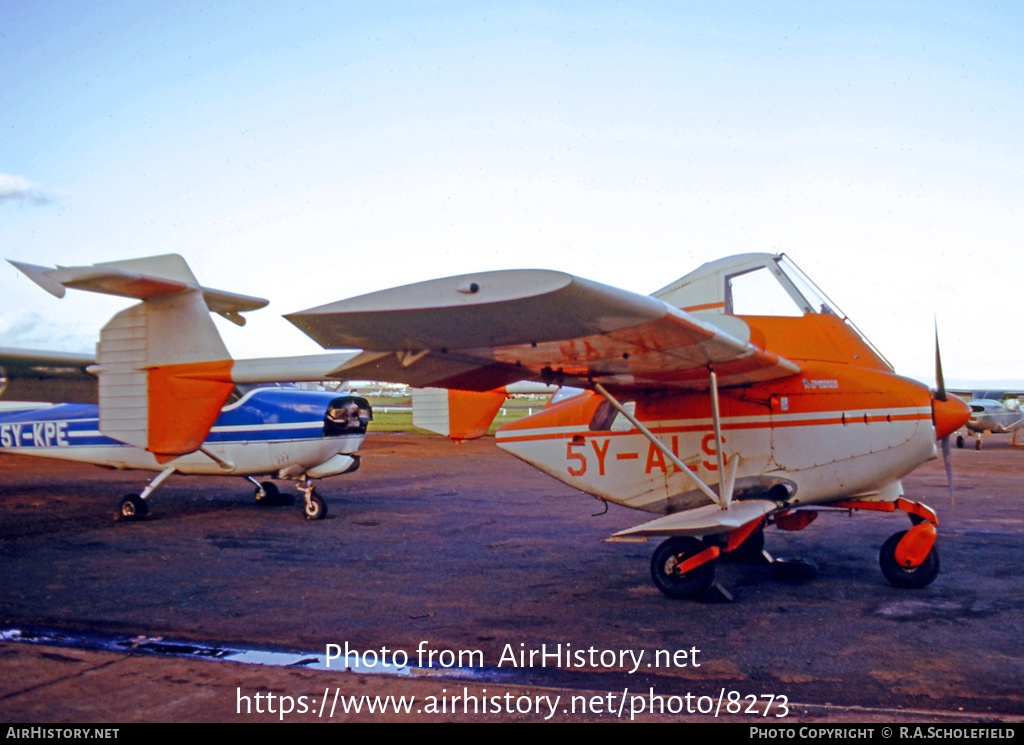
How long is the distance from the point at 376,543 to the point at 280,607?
9.62 ft

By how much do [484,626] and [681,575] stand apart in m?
1.88

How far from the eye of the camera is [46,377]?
33.6ft

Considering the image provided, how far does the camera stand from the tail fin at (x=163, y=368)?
311 inches

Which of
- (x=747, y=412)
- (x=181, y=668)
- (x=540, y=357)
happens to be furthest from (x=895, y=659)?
(x=181, y=668)

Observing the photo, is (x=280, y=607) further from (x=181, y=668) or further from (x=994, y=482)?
(x=994, y=482)

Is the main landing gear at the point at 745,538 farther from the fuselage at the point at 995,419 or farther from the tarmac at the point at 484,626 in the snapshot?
the fuselage at the point at 995,419

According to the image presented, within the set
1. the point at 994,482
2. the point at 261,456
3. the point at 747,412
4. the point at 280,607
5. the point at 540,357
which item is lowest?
the point at 994,482

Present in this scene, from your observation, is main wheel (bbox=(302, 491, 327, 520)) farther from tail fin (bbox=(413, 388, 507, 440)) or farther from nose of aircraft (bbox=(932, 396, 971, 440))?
nose of aircraft (bbox=(932, 396, 971, 440))

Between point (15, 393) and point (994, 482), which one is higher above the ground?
point (15, 393)

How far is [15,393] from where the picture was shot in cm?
1048

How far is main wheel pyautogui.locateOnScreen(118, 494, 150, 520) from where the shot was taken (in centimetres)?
1030

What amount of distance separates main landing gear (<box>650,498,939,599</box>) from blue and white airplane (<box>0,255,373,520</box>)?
341 cm

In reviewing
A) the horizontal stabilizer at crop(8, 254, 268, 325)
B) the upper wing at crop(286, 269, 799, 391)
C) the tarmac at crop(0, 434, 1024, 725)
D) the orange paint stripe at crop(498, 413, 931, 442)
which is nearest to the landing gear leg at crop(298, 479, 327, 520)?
the tarmac at crop(0, 434, 1024, 725)
